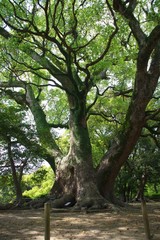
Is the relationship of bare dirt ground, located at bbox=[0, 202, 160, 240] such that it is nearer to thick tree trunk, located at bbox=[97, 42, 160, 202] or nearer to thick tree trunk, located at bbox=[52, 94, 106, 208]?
thick tree trunk, located at bbox=[52, 94, 106, 208]

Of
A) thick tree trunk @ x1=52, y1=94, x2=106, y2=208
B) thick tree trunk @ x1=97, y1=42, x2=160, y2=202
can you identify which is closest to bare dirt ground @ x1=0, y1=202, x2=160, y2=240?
thick tree trunk @ x1=52, y1=94, x2=106, y2=208

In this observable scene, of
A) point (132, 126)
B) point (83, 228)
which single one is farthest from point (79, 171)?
point (83, 228)

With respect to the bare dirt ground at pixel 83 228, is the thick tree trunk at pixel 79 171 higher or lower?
higher

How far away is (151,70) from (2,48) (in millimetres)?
6125

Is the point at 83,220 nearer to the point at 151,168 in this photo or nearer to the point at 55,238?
the point at 55,238

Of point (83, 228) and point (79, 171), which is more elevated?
point (79, 171)

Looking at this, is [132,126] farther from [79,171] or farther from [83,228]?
[83,228]

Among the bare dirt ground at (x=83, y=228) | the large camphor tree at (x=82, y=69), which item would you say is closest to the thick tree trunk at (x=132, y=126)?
the large camphor tree at (x=82, y=69)

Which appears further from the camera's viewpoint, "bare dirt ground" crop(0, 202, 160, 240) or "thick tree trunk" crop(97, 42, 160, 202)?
"thick tree trunk" crop(97, 42, 160, 202)

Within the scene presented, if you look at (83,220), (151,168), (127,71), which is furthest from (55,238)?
(151,168)

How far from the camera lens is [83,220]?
25.1 feet

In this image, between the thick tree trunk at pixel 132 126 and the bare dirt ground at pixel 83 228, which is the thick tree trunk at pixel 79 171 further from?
the bare dirt ground at pixel 83 228

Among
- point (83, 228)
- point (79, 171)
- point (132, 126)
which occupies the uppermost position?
point (132, 126)

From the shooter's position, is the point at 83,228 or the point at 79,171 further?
the point at 79,171
